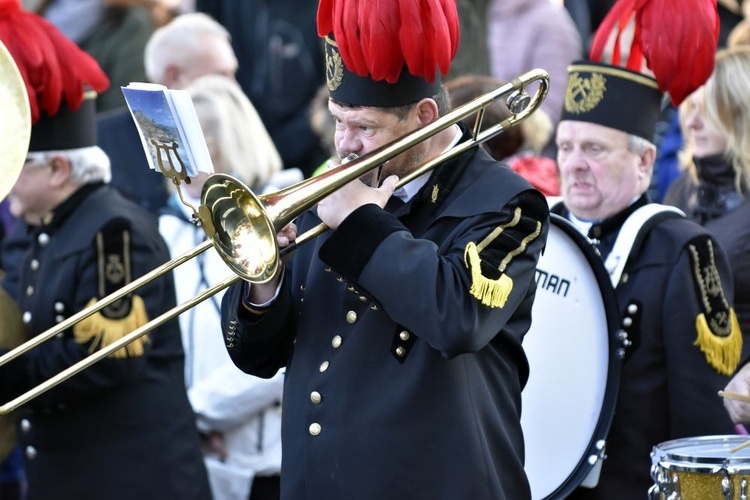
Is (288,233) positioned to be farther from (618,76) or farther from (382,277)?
(618,76)

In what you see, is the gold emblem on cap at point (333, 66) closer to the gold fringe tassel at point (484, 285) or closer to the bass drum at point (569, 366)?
the gold fringe tassel at point (484, 285)

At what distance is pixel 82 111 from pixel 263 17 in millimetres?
3950

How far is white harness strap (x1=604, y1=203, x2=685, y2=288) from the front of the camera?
5.03 meters

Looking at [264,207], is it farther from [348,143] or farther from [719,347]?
[719,347]

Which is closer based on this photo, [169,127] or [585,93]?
[169,127]

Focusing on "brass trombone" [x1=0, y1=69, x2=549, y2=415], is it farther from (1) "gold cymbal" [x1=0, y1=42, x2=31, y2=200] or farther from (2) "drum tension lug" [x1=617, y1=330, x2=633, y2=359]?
(2) "drum tension lug" [x1=617, y1=330, x2=633, y2=359]

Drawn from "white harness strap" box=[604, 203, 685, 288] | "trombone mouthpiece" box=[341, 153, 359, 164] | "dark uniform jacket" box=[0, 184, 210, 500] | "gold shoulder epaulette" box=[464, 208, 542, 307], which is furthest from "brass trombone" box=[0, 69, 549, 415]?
"dark uniform jacket" box=[0, 184, 210, 500]

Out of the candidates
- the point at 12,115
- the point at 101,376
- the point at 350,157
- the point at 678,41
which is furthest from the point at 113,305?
the point at 678,41

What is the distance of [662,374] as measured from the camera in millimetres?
4934

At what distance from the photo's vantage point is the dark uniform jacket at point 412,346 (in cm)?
370

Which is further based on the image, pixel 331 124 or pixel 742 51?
pixel 331 124

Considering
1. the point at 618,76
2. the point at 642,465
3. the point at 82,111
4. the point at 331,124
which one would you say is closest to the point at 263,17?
the point at 331,124

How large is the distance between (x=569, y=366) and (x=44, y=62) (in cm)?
239

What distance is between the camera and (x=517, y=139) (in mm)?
6895
